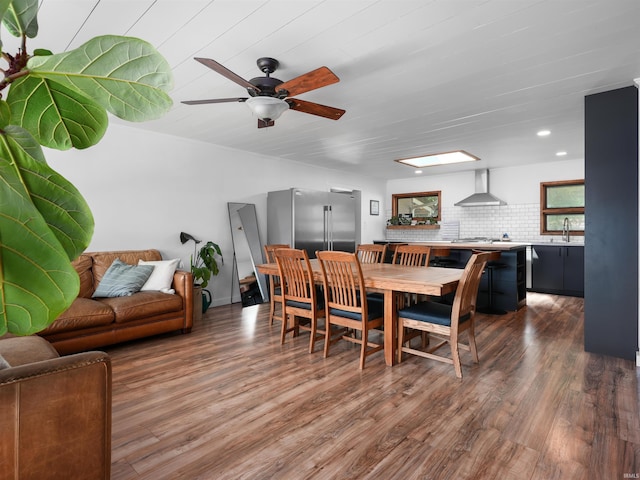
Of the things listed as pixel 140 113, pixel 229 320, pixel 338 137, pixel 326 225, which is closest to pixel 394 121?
pixel 338 137

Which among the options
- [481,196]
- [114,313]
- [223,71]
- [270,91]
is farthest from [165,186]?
[481,196]

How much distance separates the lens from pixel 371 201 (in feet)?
25.9

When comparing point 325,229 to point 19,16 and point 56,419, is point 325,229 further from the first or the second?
point 19,16

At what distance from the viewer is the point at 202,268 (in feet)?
14.7

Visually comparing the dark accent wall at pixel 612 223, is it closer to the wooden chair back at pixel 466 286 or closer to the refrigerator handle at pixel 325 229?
the wooden chair back at pixel 466 286

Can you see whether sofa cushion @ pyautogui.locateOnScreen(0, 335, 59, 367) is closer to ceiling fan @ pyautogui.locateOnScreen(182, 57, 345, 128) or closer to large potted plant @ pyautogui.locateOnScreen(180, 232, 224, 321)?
ceiling fan @ pyautogui.locateOnScreen(182, 57, 345, 128)

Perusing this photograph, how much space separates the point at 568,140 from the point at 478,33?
Answer: 3.42 m

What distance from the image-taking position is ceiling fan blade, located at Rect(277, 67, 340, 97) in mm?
2180

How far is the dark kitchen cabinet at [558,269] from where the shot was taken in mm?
5598

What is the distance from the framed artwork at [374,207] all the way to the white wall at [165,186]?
2.49 m

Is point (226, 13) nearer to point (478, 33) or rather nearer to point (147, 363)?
point (478, 33)

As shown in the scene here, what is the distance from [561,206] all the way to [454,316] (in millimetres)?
5029

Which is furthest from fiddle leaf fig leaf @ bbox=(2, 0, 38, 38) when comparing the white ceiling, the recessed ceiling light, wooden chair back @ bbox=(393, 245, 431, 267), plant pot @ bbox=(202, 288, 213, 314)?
the recessed ceiling light

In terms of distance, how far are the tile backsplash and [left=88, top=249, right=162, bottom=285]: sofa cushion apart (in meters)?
5.51
